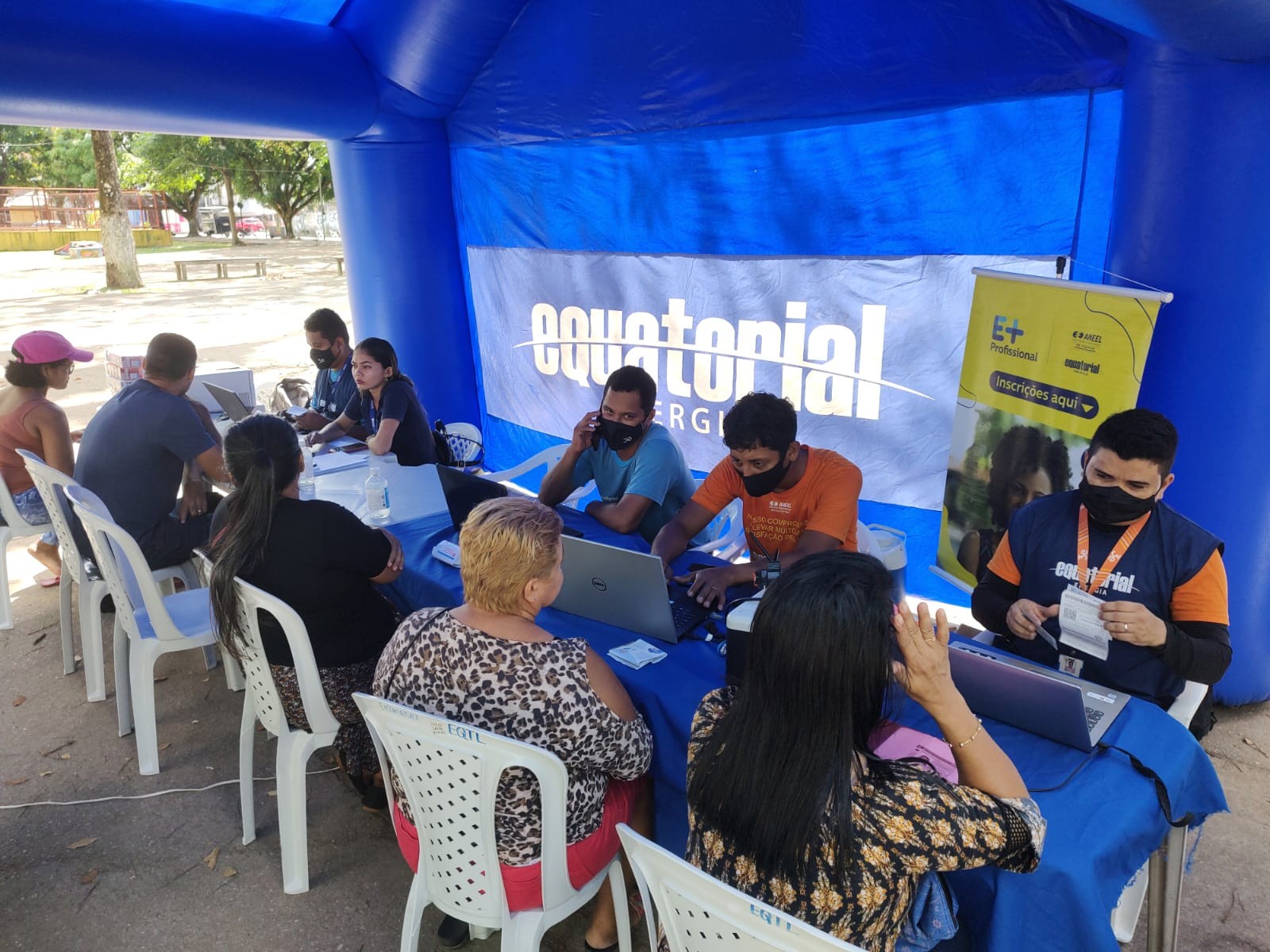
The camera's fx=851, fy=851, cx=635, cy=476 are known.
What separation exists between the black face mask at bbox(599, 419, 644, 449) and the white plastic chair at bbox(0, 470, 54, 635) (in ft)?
8.40

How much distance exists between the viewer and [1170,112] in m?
2.69

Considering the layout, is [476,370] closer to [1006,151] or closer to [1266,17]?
[1006,151]

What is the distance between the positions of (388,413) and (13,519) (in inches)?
68.8

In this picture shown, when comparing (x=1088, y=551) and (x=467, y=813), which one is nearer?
(x=467, y=813)

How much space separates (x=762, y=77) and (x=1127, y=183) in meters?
1.78

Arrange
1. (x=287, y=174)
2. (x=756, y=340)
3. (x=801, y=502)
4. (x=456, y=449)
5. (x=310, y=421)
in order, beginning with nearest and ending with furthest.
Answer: (x=801, y=502)
(x=756, y=340)
(x=310, y=421)
(x=456, y=449)
(x=287, y=174)

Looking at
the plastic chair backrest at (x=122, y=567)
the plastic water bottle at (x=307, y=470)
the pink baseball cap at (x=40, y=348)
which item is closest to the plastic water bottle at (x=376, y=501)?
the plastic water bottle at (x=307, y=470)

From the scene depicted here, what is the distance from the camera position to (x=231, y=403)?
172 inches

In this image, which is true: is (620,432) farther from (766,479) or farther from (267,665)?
(267,665)

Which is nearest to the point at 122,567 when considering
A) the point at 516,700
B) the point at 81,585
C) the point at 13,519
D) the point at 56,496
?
the point at 56,496

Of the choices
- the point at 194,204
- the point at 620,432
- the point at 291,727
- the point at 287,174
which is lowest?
the point at 291,727

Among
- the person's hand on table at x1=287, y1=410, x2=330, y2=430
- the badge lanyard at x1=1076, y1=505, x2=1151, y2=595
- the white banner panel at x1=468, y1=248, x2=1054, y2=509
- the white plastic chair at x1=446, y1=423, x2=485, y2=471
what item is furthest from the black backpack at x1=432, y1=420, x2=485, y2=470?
the badge lanyard at x1=1076, y1=505, x2=1151, y2=595

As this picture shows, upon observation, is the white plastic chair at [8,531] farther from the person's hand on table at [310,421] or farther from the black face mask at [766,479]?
the black face mask at [766,479]

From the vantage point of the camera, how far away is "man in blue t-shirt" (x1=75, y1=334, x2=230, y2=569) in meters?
3.36
